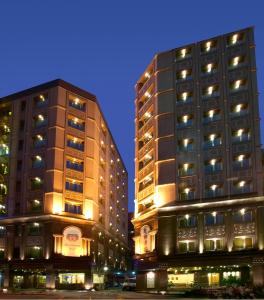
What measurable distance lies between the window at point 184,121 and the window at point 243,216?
17323mm

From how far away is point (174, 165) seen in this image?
80.2m

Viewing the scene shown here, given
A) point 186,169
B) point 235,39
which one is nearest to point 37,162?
point 186,169

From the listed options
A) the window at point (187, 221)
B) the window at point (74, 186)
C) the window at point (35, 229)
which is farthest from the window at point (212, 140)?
the window at point (35, 229)

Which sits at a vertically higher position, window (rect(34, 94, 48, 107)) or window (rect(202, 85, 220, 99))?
window (rect(34, 94, 48, 107))

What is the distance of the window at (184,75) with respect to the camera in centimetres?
8433

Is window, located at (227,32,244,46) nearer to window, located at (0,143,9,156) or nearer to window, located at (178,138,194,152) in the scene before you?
window, located at (178,138,194,152)

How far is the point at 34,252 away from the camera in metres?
90.8

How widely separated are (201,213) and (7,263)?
3945 cm

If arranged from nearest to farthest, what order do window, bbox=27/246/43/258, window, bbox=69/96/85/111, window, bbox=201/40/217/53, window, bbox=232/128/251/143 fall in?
1. window, bbox=232/128/251/143
2. window, bbox=201/40/217/53
3. window, bbox=27/246/43/258
4. window, bbox=69/96/85/111

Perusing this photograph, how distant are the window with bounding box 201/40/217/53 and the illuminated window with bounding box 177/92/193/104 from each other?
8.07m

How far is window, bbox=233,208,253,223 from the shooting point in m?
71.7

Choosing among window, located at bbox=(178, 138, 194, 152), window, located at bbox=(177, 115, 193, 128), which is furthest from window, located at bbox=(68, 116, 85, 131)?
window, located at bbox=(178, 138, 194, 152)

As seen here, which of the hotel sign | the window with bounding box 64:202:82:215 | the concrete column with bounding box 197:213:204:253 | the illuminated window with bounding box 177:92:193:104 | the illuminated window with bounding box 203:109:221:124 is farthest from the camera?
the window with bounding box 64:202:82:215

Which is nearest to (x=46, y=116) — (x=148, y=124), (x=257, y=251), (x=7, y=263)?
(x=148, y=124)
